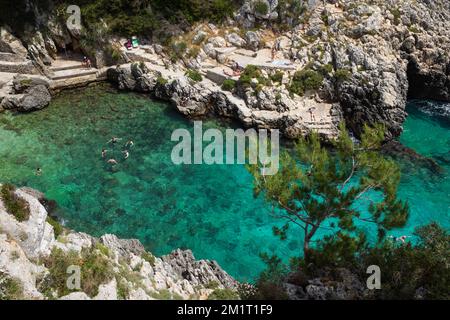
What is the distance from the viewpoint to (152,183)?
1177 inches

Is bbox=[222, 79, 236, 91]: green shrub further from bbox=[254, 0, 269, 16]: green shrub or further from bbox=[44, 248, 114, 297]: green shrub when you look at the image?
bbox=[44, 248, 114, 297]: green shrub

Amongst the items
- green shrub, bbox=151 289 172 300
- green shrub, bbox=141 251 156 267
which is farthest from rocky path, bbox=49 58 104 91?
green shrub, bbox=151 289 172 300

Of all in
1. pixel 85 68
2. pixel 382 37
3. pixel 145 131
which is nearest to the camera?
pixel 145 131

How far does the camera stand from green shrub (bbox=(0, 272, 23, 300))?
12805mm

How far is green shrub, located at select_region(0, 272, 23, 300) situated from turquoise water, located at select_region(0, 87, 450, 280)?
1153 centimetres

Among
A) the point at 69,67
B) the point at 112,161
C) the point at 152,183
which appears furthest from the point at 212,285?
the point at 69,67

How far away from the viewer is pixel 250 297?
15273 mm

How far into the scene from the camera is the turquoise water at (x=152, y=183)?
84.4 ft

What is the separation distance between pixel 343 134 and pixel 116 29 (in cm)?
3456

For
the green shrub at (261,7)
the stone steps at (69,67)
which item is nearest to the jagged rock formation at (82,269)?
the stone steps at (69,67)

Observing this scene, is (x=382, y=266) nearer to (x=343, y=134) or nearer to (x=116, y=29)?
(x=343, y=134)

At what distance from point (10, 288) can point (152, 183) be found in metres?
17.0
